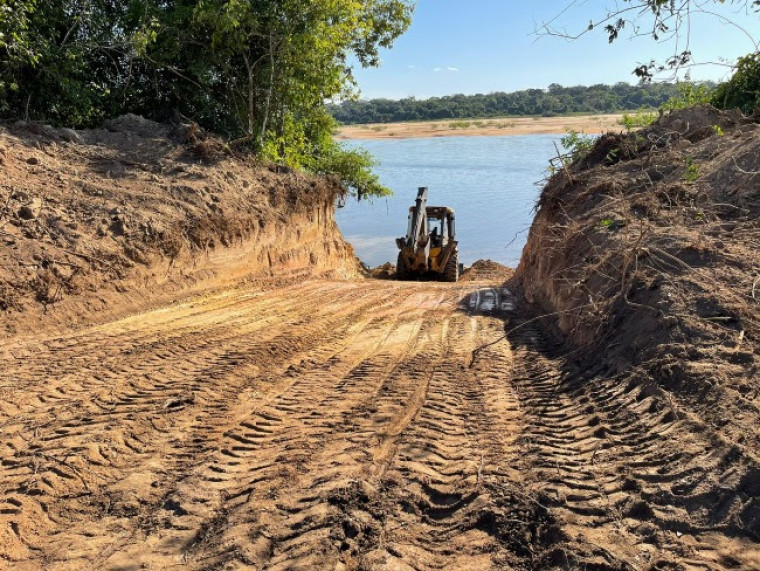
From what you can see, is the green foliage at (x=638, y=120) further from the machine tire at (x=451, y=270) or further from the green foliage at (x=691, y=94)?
the machine tire at (x=451, y=270)

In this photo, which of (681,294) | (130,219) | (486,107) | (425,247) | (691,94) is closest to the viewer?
(681,294)

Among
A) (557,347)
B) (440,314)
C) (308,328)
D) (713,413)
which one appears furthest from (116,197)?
(713,413)

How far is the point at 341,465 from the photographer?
4.07 m

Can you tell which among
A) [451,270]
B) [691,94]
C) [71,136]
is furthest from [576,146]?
[71,136]

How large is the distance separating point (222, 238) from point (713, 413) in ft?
31.3

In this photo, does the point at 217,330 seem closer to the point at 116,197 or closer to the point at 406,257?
the point at 116,197

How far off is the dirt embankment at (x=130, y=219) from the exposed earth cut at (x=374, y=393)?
0.17ft

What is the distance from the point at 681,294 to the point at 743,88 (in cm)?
1089

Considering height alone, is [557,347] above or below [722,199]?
below

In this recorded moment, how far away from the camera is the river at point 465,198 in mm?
24016

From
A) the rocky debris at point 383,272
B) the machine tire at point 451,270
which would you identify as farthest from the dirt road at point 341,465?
the rocky debris at point 383,272

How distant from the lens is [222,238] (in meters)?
11.4

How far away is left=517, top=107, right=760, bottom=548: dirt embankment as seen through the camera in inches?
133

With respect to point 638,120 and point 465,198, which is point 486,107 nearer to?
point 465,198
